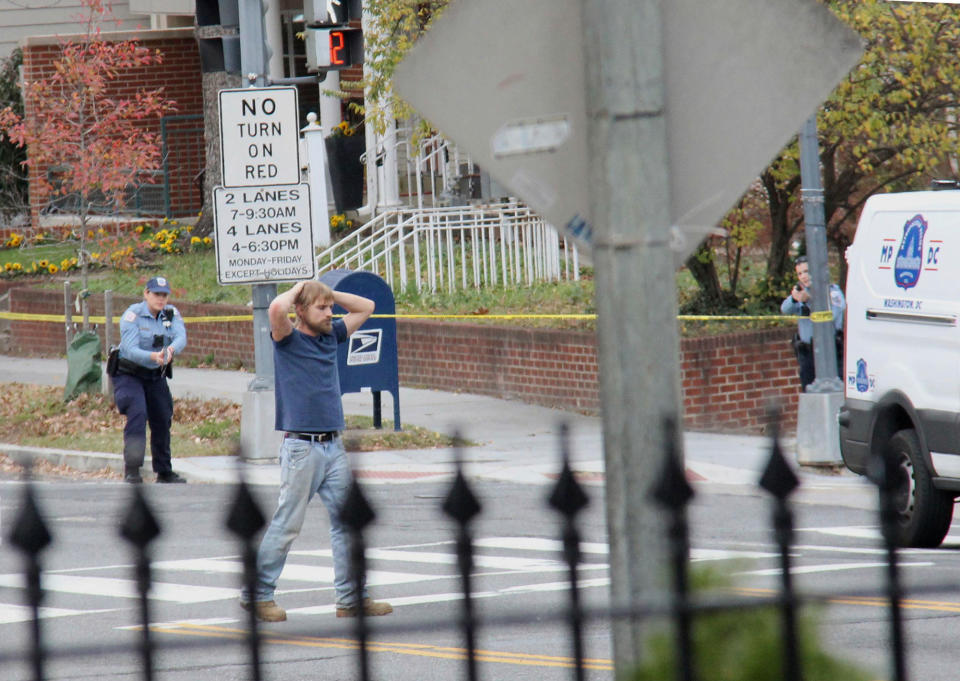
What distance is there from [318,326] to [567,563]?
212 inches

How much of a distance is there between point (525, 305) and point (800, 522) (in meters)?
7.92

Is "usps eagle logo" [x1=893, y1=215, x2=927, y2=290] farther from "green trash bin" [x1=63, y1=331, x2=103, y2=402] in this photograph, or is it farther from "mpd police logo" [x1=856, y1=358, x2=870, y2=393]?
"green trash bin" [x1=63, y1=331, x2=103, y2=402]

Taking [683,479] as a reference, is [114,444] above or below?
below

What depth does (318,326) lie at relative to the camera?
26.5ft

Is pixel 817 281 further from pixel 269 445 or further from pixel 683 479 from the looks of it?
pixel 683 479

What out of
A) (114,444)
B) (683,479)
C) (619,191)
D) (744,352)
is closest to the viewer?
(683,479)

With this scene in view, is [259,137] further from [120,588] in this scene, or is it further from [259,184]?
[120,588]

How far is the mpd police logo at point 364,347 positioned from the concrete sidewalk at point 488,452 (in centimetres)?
104

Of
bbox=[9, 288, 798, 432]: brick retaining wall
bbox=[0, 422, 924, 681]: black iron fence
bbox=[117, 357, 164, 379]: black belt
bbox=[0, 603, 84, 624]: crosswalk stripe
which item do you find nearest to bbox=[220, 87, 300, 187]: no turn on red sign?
bbox=[117, 357, 164, 379]: black belt

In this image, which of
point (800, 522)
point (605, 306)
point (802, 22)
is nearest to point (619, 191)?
point (605, 306)

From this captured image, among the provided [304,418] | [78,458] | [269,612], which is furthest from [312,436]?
[78,458]

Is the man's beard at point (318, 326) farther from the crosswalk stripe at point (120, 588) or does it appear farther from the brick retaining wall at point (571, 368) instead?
the brick retaining wall at point (571, 368)

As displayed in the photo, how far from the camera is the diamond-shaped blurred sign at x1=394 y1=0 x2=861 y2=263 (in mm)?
3090

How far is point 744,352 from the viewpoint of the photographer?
1606cm
